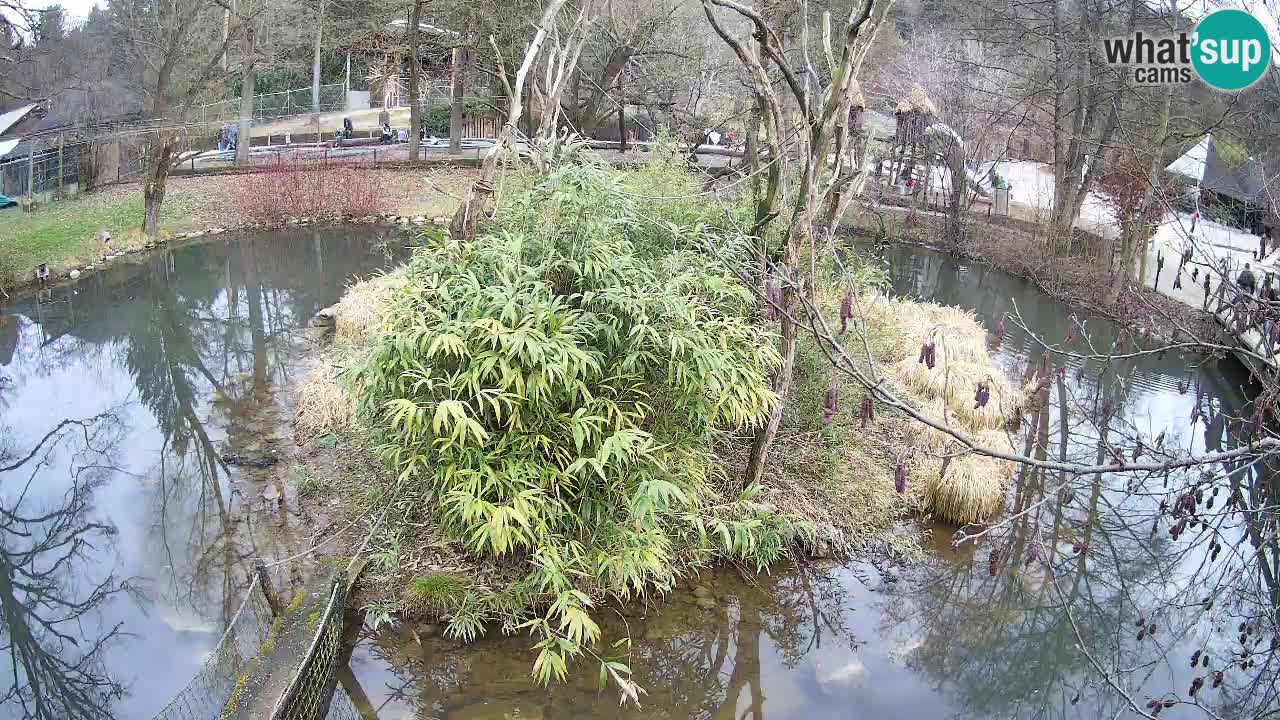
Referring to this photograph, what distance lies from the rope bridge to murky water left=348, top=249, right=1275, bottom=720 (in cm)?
24

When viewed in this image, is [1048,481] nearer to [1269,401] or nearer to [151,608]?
[1269,401]

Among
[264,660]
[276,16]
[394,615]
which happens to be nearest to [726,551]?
[394,615]

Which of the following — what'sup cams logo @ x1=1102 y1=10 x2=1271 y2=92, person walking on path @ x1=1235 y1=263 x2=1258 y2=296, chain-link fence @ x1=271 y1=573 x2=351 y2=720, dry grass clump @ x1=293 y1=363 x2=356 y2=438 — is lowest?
chain-link fence @ x1=271 y1=573 x2=351 y2=720

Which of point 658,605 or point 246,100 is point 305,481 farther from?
point 246,100

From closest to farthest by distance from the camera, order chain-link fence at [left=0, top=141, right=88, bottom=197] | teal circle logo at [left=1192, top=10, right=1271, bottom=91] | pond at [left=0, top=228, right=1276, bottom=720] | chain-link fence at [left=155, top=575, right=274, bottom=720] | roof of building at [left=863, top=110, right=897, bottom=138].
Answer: chain-link fence at [left=155, top=575, right=274, bottom=720] < pond at [left=0, top=228, right=1276, bottom=720] < teal circle logo at [left=1192, top=10, right=1271, bottom=91] < chain-link fence at [left=0, top=141, right=88, bottom=197] < roof of building at [left=863, top=110, right=897, bottom=138]

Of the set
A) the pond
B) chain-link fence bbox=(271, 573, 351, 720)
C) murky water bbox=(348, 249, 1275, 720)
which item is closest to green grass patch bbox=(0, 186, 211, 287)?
the pond

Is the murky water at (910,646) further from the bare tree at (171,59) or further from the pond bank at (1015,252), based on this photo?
the bare tree at (171,59)

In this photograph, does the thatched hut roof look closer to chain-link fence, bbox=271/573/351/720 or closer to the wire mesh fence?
chain-link fence, bbox=271/573/351/720

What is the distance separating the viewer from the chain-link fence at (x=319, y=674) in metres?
4.46

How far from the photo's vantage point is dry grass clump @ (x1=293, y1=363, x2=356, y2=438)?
7750 millimetres

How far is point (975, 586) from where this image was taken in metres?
6.29

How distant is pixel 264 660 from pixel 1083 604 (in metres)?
4.82

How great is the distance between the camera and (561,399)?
5254 millimetres

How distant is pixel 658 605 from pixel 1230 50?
8.76 metres
